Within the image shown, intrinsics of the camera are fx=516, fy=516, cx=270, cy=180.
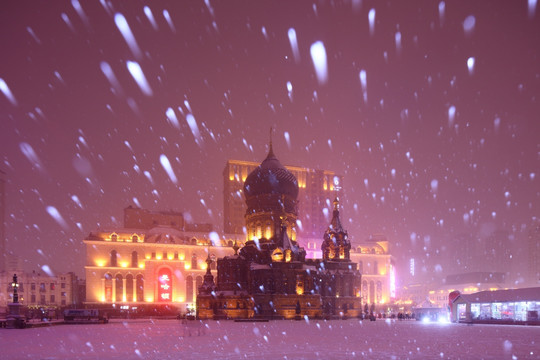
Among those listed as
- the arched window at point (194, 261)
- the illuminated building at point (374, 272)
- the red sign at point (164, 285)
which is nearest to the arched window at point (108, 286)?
the red sign at point (164, 285)

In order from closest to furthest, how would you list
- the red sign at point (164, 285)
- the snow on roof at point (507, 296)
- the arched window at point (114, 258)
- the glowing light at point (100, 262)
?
the snow on roof at point (507, 296) → the glowing light at point (100, 262) → the red sign at point (164, 285) → the arched window at point (114, 258)

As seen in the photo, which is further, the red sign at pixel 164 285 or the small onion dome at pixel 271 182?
the red sign at pixel 164 285

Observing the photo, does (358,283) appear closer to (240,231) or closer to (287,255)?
(287,255)

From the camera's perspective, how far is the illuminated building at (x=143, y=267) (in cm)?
8325

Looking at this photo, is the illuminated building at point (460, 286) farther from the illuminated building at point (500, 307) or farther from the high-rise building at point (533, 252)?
the illuminated building at point (500, 307)

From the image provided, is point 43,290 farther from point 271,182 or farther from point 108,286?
point 271,182

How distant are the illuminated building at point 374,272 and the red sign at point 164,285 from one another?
3561 centimetres

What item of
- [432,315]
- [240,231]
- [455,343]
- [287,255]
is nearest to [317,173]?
[240,231]

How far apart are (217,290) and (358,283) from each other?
2025cm

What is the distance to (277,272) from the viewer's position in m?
65.3

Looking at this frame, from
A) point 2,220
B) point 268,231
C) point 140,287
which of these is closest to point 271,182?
point 268,231

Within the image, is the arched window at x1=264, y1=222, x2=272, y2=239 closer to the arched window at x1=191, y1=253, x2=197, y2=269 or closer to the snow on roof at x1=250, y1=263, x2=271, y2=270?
the snow on roof at x1=250, y1=263, x2=271, y2=270

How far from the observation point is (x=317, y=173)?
14075cm

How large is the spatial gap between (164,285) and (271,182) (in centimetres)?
2744
